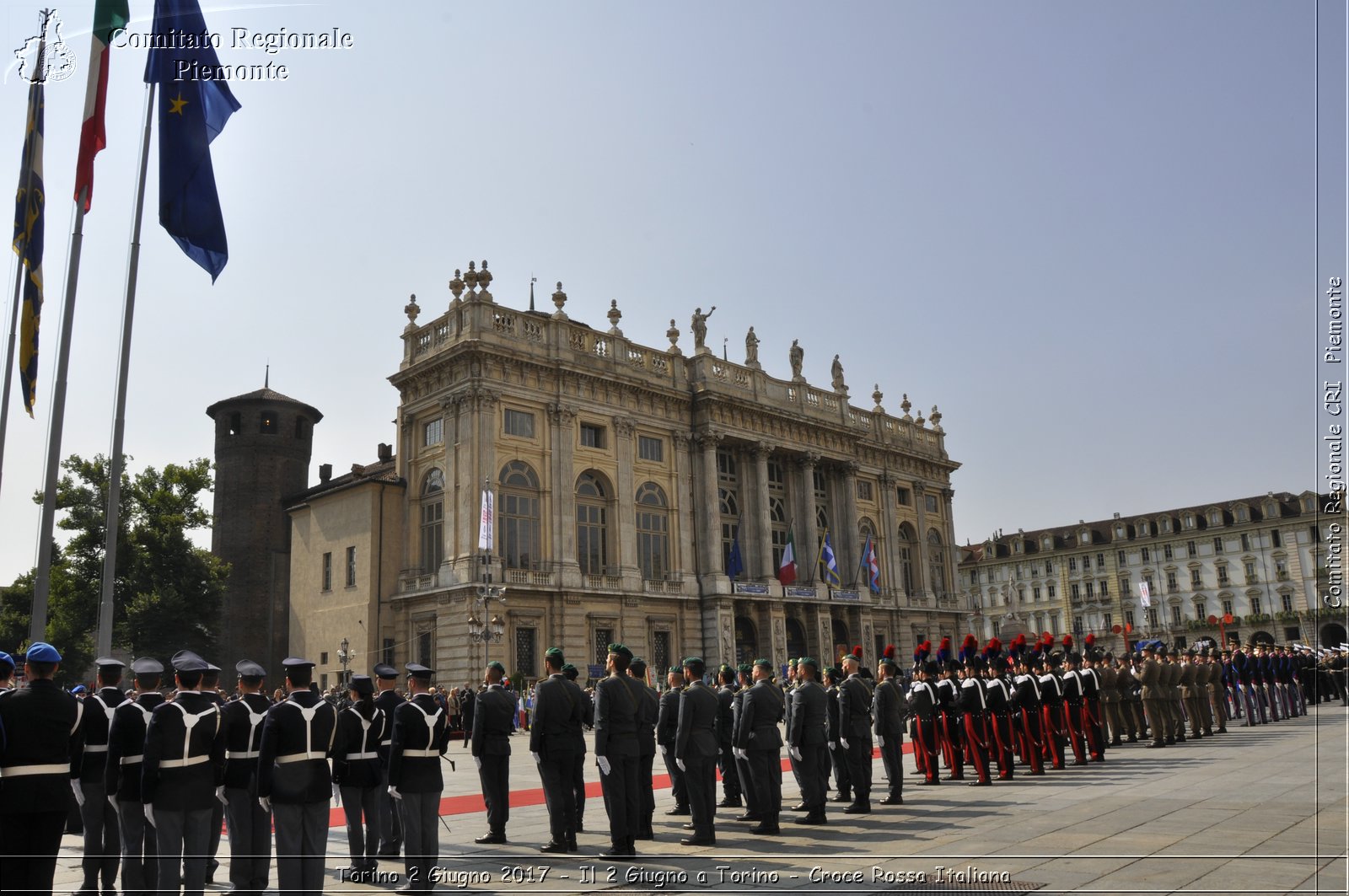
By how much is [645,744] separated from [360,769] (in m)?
3.71

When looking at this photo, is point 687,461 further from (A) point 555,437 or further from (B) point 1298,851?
(B) point 1298,851

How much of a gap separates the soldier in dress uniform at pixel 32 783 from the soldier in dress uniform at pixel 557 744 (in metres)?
4.37

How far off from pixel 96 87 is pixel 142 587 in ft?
110

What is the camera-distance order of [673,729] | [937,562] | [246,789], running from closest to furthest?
[246,789] → [673,729] → [937,562]

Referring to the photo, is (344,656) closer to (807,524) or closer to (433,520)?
(433,520)

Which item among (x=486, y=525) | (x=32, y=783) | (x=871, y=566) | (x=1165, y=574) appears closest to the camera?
(x=32, y=783)

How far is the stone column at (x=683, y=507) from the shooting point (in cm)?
3972

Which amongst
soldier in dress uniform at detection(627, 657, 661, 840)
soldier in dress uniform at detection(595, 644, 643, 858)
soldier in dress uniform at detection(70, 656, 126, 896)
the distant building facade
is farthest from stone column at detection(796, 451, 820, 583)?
soldier in dress uniform at detection(70, 656, 126, 896)

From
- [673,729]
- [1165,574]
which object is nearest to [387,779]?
[673,729]

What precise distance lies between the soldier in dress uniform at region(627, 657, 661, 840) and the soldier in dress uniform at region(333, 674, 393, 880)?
271 centimetres

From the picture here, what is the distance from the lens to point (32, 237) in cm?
1410

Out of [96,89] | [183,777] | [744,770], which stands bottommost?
[744,770]

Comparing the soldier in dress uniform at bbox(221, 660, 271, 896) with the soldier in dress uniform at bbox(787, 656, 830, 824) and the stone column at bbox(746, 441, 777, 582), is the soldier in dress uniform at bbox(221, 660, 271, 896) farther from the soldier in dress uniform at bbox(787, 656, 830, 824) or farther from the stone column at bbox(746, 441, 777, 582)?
the stone column at bbox(746, 441, 777, 582)

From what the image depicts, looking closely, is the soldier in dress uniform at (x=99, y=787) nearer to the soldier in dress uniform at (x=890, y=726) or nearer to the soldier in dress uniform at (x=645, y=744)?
the soldier in dress uniform at (x=645, y=744)
